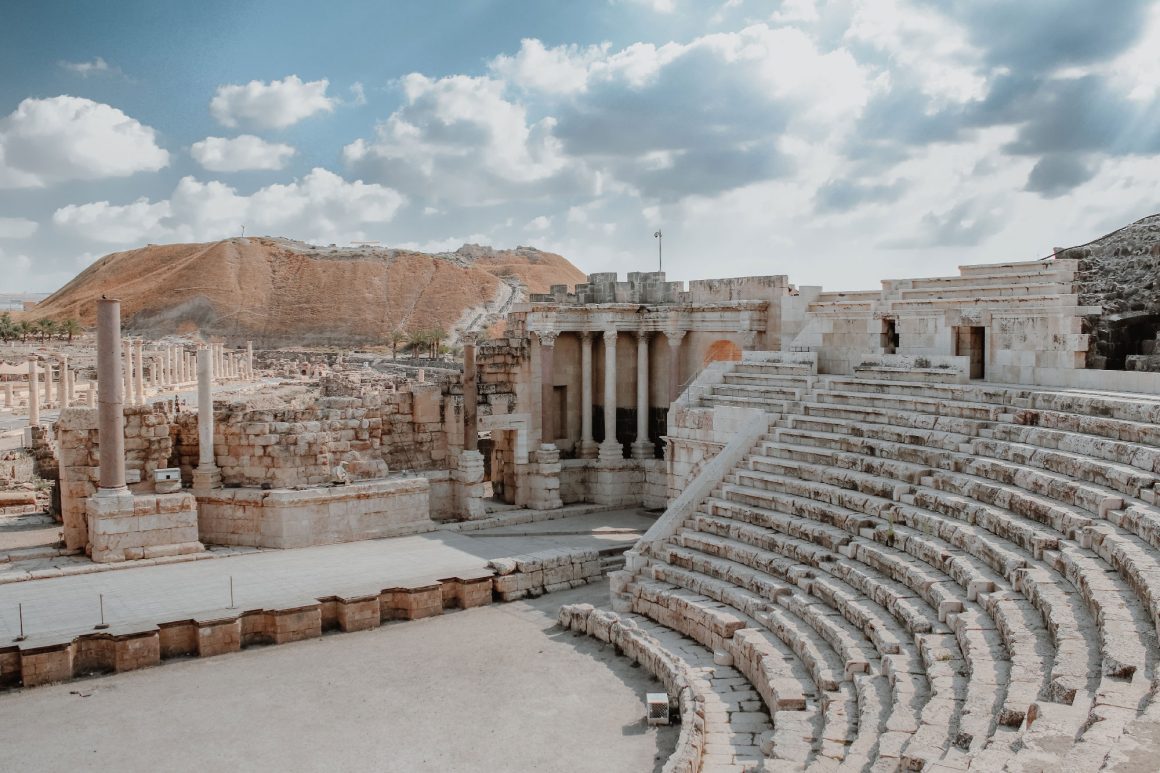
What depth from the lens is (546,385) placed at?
74.9 ft

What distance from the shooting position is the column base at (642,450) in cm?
2302

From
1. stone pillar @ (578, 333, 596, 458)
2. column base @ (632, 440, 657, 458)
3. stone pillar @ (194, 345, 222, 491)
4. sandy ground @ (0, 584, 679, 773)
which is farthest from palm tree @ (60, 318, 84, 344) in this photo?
sandy ground @ (0, 584, 679, 773)

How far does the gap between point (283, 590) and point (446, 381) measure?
7.42m

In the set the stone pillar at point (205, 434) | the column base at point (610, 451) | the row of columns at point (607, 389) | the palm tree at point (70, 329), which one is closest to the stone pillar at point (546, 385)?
the row of columns at point (607, 389)

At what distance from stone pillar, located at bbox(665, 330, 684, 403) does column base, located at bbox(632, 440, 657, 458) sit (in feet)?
4.07

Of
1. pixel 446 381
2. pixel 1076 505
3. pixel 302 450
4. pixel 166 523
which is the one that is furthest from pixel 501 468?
pixel 1076 505

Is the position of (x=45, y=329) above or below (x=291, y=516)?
above

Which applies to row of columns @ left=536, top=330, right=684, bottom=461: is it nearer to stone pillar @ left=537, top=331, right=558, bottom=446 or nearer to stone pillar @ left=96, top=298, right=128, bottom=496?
stone pillar @ left=537, top=331, right=558, bottom=446

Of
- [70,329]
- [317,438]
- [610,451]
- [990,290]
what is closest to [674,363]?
[610,451]

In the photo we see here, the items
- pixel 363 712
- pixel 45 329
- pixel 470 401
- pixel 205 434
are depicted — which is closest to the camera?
pixel 363 712

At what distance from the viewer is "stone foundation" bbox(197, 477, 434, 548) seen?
17891 millimetres

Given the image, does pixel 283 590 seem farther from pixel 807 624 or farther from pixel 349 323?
Answer: pixel 349 323

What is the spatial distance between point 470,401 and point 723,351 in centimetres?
730

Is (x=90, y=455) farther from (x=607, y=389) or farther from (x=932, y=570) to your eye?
(x=932, y=570)
